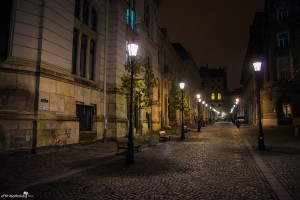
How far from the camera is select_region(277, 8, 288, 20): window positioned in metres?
39.2

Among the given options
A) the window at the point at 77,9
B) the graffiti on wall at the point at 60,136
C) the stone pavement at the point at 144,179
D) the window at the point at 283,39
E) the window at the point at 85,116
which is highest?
the window at the point at 283,39

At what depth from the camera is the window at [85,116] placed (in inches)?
722

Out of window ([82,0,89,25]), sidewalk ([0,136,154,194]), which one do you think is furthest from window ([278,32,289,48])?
sidewalk ([0,136,154,194])

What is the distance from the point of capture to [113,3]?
22.0 meters

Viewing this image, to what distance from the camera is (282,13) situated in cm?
3969

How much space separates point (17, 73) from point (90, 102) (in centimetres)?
676

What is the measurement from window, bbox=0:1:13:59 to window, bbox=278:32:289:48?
38450 millimetres

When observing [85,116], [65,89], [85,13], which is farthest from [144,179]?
[85,13]

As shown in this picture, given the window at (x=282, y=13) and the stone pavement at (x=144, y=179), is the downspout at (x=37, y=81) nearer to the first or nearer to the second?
the stone pavement at (x=144, y=179)

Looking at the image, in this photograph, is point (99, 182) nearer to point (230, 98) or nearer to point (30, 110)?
point (30, 110)

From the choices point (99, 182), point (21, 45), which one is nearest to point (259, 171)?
point (99, 182)

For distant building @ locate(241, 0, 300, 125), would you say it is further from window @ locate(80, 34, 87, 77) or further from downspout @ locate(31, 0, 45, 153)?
downspout @ locate(31, 0, 45, 153)

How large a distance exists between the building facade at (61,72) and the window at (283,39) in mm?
26885

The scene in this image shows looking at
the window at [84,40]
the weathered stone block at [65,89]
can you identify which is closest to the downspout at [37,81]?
the weathered stone block at [65,89]
